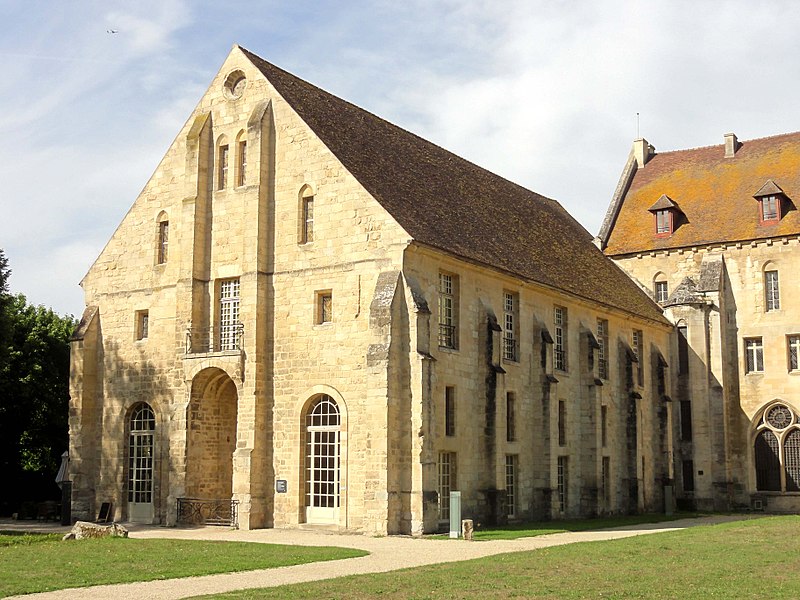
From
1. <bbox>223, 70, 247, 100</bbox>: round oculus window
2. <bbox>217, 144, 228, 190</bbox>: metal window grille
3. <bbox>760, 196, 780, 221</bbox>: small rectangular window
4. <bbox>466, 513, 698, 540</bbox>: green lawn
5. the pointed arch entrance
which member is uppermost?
<bbox>223, 70, 247, 100</bbox>: round oculus window

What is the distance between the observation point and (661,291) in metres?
46.1

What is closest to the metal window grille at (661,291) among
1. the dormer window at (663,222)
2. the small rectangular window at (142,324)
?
the dormer window at (663,222)

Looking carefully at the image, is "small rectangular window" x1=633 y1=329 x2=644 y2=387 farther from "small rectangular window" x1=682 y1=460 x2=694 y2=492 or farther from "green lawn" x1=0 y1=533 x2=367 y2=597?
"green lawn" x1=0 y1=533 x2=367 y2=597

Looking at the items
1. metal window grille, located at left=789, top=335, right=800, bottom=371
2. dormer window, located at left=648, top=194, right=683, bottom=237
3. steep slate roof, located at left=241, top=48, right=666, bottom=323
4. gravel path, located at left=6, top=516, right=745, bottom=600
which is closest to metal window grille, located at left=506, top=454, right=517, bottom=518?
gravel path, located at left=6, top=516, right=745, bottom=600

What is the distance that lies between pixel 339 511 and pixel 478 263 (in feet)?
27.4

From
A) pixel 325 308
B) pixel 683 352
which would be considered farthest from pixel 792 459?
pixel 325 308

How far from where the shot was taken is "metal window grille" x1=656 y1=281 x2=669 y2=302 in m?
45.8

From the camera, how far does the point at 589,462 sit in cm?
3631

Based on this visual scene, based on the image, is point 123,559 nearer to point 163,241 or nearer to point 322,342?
point 322,342

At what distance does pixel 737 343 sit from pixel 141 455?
26327 mm

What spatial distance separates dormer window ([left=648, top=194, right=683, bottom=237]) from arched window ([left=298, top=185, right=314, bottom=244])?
73.5 feet

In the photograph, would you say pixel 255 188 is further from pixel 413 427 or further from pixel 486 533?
pixel 486 533

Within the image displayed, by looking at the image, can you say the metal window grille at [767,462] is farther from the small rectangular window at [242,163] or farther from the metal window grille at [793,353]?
the small rectangular window at [242,163]

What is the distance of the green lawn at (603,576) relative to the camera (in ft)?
47.0
